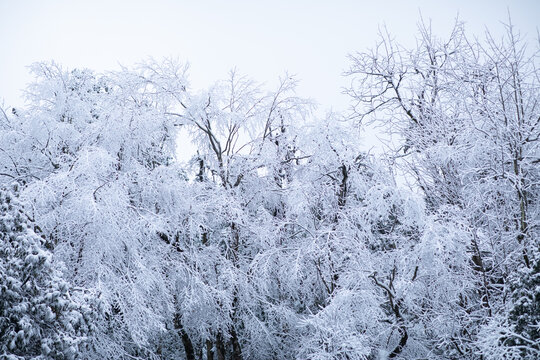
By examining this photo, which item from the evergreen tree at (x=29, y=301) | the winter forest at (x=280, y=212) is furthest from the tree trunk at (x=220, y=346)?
the evergreen tree at (x=29, y=301)

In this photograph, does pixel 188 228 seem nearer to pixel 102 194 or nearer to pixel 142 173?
pixel 142 173

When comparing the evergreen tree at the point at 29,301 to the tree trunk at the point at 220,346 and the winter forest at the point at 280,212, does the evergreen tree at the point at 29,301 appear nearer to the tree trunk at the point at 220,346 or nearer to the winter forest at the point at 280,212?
the winter forest at the point at 280,212

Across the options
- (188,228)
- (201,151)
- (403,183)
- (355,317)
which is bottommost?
(355,317)

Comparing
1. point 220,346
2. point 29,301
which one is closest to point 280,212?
point 220,346

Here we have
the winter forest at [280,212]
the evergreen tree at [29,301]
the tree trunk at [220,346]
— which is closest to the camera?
the evergreen tree at [29,301]

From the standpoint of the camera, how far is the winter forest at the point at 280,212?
5398mm

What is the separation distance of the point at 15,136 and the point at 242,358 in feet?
20.7

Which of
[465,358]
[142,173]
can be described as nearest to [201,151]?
[142,173]

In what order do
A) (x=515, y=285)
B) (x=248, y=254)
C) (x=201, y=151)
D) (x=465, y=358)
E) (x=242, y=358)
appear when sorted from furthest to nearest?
(x=201, y=151), (x=248, y=254), (x=242, y=358), (x=465, y=358), (x=515, y=285)

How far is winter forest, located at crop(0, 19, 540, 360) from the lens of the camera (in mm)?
5398

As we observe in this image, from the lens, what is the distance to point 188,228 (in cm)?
799

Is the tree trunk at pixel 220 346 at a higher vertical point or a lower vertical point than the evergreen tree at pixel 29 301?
lower

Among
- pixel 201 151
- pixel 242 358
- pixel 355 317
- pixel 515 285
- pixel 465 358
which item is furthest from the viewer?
pixel 201 151

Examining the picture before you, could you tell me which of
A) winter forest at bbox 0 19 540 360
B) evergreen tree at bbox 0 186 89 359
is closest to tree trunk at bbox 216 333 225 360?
winter forest at bbox 0 19 540 360
